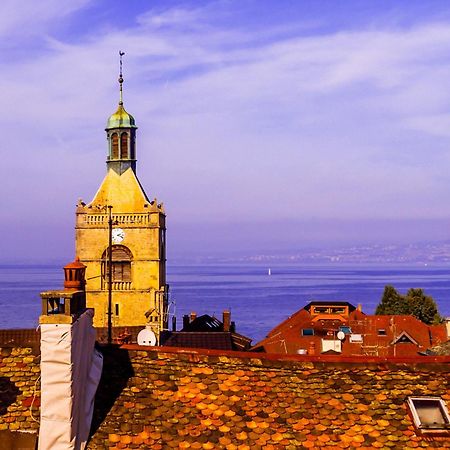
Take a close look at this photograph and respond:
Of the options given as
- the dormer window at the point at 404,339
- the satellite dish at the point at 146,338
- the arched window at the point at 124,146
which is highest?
the arched window at the point at 124,146

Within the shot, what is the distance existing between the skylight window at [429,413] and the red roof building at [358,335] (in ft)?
130

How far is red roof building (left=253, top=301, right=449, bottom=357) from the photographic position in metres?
59.1

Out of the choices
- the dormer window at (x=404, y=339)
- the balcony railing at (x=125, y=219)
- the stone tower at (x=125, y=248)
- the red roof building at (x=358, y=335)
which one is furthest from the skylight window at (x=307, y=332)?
the balcony railing at (x=125, y=219)

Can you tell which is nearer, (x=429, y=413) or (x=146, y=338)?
(x=429, y=413)

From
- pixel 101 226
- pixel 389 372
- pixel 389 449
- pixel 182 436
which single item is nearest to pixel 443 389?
pixel 389 372

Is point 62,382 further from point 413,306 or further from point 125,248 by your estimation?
point 413,306

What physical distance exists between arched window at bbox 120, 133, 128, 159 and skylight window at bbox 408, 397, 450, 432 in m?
61.0

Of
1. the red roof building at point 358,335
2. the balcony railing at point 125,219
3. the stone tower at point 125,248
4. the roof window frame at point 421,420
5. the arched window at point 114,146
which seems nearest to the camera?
the roof window frame at point 421,420

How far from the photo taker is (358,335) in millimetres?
60875

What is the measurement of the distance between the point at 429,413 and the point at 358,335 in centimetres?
4582

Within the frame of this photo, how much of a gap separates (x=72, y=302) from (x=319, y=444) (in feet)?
15.7

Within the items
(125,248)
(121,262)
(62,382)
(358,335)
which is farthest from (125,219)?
(62,382)

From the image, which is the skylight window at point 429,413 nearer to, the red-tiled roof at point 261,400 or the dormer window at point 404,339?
the red-tiled roof at point 261,400

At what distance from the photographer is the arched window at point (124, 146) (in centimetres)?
7500
